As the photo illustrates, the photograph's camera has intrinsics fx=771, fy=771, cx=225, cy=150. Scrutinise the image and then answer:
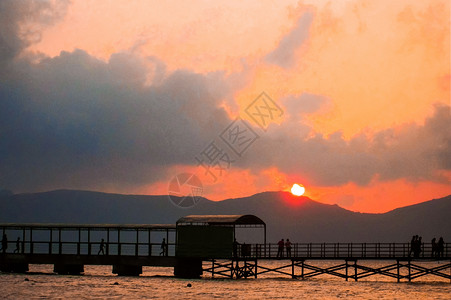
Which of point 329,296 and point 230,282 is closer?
point 329,296

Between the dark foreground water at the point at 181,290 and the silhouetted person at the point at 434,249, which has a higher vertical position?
the silhouetted person at the point at 434,249

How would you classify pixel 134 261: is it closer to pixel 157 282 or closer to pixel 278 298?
pixel 157 282

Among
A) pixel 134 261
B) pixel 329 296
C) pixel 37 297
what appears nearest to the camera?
pixel 37 297

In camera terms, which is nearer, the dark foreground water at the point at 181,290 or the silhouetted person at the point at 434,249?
the dark foreground water at the point at 181,290

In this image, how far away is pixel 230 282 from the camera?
6794 cm

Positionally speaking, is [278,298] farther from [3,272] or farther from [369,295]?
[3,272]

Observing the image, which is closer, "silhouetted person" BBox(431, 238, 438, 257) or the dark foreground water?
the dark foreground water

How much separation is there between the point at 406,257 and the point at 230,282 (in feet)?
51.2

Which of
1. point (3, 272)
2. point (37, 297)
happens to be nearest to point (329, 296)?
point (37, 297)

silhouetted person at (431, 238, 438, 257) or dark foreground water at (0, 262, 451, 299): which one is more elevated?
silhouetted person at (431, 238, 438, 257)

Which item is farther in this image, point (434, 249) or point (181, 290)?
point (434, 249)

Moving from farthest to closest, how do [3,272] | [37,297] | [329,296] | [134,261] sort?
[3,272] → [134,261] → [329,296] → [37,297]

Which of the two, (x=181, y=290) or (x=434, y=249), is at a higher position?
(x=434, y=249)

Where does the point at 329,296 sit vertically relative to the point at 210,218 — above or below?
below
